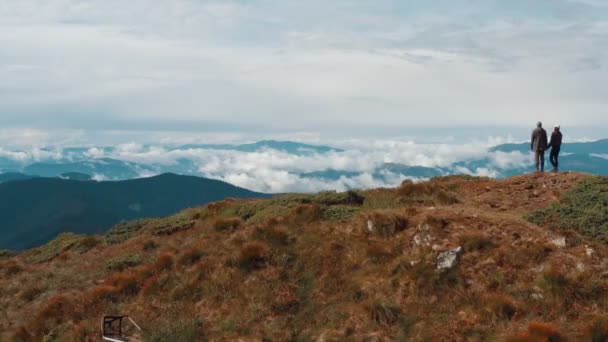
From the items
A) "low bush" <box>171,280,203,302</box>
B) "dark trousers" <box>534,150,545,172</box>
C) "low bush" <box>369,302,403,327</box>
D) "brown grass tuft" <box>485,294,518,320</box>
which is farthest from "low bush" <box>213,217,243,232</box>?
"dark trousers" <box>534,150,545,172</box>

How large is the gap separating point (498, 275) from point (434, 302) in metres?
2.55

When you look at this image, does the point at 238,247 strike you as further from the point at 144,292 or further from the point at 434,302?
the point at 434,302

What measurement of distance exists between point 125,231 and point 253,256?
19185 mm

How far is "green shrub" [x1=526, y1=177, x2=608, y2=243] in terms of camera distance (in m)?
20.7

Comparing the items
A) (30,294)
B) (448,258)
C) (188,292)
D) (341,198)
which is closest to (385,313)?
(448,258)

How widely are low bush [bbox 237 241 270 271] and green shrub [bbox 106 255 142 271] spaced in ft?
24.7

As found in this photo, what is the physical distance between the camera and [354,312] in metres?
17.8

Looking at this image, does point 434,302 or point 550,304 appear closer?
point 550,304

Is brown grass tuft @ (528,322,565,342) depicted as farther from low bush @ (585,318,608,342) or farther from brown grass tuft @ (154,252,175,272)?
brown grass tuft @ (154,252,175,272)

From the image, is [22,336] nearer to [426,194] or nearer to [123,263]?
[123,263]

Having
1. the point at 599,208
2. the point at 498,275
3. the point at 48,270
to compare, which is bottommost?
the point at 48,270

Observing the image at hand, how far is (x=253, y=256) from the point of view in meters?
22.4

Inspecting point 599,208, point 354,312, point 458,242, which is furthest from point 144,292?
point 599,208

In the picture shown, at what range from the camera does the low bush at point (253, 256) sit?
72.5 ft
